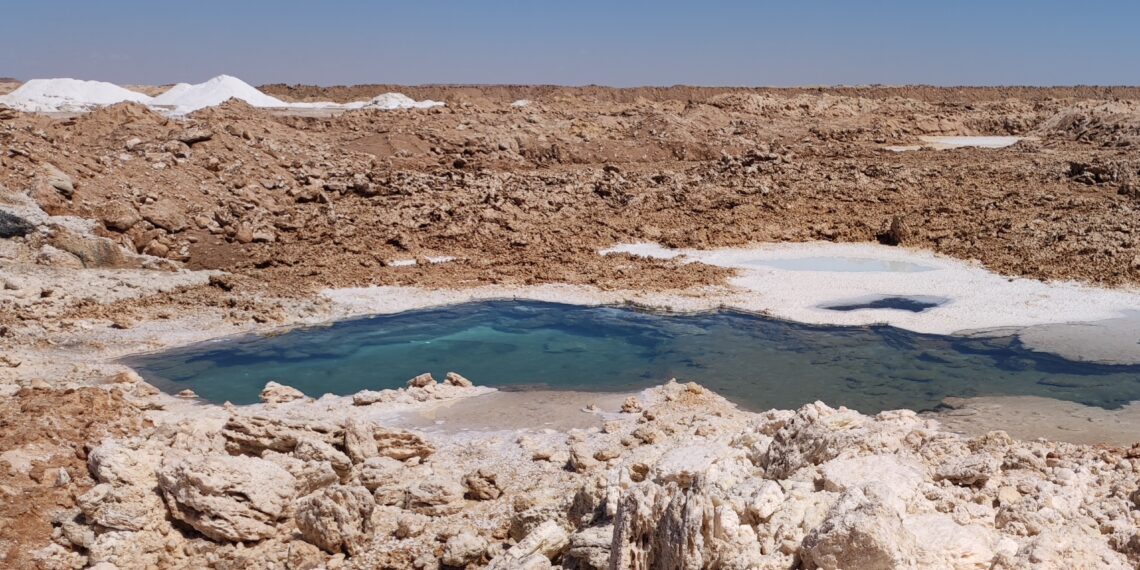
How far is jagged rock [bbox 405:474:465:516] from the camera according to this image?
6.29 m

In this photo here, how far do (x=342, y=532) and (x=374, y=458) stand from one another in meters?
1.15

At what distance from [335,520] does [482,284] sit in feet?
28.2

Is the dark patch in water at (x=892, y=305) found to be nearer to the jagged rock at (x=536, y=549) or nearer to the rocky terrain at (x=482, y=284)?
the rocky terrain at (x=482, y=284)

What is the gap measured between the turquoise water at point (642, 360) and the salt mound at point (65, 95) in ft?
71.3

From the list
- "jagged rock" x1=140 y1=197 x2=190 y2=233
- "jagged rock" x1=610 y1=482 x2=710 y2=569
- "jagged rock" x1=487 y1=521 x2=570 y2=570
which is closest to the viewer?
"jagged rock" x1=610 y1=482 x2=710 y2=569

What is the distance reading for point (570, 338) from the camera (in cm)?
1201

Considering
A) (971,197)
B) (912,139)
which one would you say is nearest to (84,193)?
(971,197)

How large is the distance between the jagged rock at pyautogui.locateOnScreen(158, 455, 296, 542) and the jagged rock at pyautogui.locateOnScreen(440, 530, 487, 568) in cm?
134

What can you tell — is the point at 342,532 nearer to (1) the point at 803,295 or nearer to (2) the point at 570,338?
(2) the point at 570,338

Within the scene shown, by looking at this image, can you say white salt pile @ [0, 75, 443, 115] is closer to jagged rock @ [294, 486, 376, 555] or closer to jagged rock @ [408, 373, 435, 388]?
jagged rock @ [408, 373, 435, 388]

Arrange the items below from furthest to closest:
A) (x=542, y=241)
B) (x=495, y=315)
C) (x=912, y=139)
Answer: (x=912, y=139), (x=542, y=241), (x=495, y=315)

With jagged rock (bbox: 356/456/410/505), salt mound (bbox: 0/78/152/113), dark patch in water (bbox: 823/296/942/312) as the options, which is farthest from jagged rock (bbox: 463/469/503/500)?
salt mound (bbox: 0/78/152/113)

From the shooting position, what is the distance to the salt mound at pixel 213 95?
31.6 meters

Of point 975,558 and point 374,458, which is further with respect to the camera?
point 374,458
